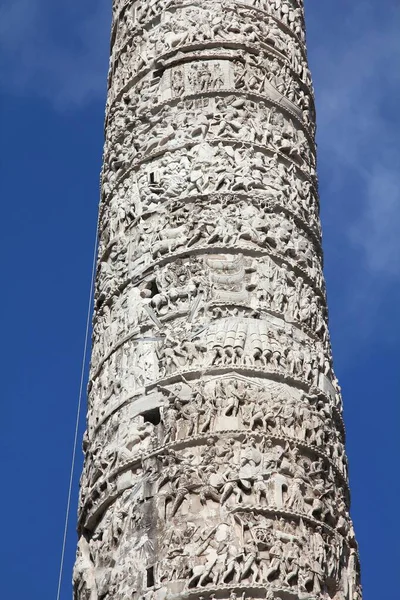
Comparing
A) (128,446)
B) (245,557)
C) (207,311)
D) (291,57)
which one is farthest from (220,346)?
(291,57)

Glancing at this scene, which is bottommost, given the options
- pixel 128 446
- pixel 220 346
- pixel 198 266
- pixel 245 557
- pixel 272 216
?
pixel 245 557

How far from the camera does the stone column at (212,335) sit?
5.02 metres

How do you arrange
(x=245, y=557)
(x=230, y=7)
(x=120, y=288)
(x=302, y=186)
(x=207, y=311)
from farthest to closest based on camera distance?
(x=230, y=7), (x=302, y=186), (x=120, y=288), (x=207, y=311), (x=245, y=557)

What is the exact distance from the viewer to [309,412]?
18.0ft

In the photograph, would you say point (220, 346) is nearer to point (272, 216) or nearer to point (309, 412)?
point (309, 412)

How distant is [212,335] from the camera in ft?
18.2

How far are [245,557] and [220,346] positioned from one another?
1.03 meters

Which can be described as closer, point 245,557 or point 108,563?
point 245,557

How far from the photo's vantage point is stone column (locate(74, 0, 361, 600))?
5023 mm

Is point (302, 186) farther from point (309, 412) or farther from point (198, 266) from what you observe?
point (309, 412)

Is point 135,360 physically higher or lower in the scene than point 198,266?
lower

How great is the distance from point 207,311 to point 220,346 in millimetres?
223

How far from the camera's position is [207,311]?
18.6ft

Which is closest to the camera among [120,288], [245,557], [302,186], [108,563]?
[245,557]
